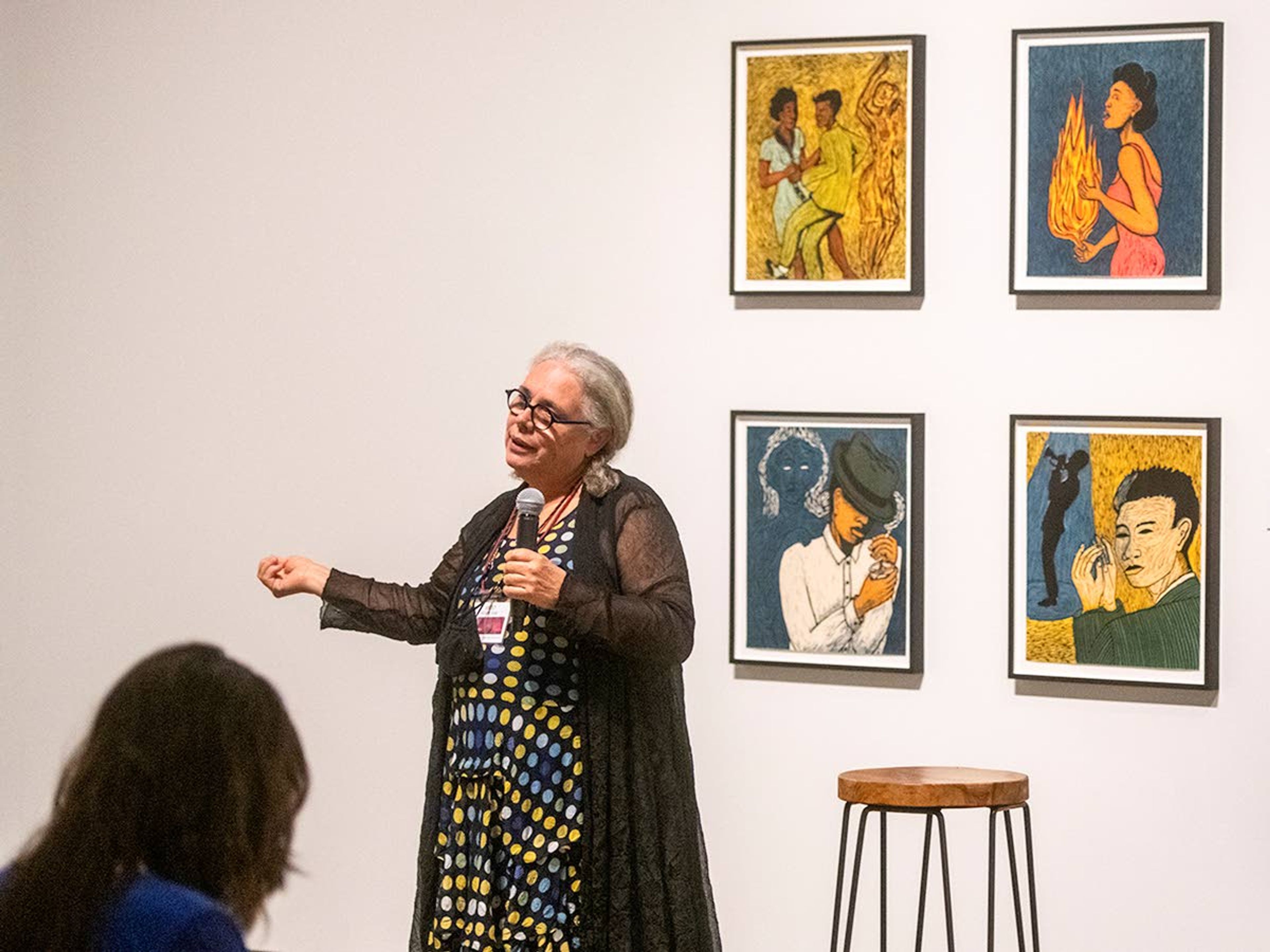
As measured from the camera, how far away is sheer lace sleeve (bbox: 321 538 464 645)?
406 centimetres

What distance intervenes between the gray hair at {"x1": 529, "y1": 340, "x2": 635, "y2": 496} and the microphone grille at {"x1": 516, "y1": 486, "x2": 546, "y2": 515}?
0.13 m

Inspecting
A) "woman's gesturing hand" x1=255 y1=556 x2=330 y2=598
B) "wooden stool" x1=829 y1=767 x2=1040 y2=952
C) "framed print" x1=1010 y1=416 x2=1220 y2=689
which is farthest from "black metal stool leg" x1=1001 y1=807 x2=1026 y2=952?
"woman's gesturing hand" x1=255 y1=556 x2=330 y2=598

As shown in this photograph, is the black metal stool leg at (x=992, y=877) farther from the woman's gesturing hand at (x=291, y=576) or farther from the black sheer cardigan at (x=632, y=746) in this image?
the woman's gesturing hand at (x=291, y=576)

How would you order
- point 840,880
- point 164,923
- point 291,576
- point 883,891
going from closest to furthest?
point 164,923 → point 291,576 → point 840,880 → point 883,891

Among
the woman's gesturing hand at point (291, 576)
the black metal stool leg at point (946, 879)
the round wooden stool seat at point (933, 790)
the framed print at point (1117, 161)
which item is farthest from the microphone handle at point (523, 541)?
the framed print at point (1117, 161)

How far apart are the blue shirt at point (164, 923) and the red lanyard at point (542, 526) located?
1928 millimetres

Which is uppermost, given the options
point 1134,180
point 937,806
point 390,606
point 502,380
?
point 1134,180

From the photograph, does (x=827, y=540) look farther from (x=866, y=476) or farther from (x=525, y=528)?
(x=525, y=528)

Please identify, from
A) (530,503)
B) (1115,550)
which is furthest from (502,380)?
(1115,550)

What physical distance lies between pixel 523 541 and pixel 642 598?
26cm

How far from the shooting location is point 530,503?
3.82 metres

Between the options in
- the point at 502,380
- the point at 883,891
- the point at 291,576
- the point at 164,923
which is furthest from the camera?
the point at 502,380

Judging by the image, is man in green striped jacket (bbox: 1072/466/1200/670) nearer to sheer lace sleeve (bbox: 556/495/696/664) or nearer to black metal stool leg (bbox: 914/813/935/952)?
black metal stool leg (bbox: 914/813/935/952)

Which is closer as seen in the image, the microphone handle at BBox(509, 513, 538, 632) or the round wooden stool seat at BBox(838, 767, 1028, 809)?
the microphone handle at BBox(509, 513, 538, 632)
